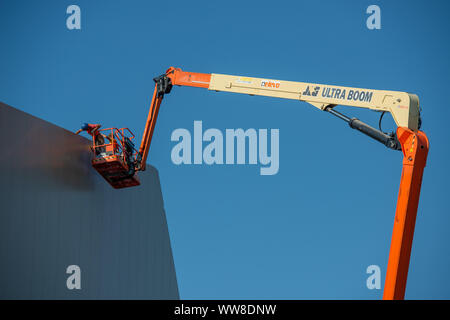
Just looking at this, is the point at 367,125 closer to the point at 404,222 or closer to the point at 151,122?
the point at 404,222

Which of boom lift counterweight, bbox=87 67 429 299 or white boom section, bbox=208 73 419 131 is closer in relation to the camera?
boom lift counterweight, bbox=87 67 429 299

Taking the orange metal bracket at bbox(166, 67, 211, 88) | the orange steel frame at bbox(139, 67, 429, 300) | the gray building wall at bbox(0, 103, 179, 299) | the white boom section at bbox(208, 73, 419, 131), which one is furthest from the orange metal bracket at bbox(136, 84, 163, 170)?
the orange steel frame at bbox(139, 67, 429, 300)

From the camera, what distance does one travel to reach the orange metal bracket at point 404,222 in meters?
12.4

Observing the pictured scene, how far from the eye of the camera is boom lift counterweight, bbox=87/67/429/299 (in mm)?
12445

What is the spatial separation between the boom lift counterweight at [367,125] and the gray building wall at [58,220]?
1213 millimetres

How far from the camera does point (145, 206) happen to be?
23.1 m

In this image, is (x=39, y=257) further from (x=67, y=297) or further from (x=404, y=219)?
(x=404, y=219)

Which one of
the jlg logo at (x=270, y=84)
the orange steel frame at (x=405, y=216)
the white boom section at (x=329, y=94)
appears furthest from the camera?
the jlg logo at (x=270, y=84)

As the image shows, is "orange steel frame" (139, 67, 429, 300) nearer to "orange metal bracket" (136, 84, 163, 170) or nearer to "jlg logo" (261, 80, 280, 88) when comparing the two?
"jlg logo" (261, 80, 280, 88)

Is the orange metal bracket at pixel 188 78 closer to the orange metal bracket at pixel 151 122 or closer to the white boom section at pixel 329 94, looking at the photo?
the white boom section at pixel 329 94

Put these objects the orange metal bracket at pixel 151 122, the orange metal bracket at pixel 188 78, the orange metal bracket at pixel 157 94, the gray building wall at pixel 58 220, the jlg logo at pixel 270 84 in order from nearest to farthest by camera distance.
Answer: the gray building wall at pixel 58 220
the jlg logo at pixel 270 84
the orange metal bracket at pixel 188 78
the orange metal bracket at pixel 157 94
the orange metal bracket at pixel 151 122

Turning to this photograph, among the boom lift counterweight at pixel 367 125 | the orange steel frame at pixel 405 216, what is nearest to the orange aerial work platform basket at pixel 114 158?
the boom lift counterweight at pixel 367 125

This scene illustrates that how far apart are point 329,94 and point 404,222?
4263mm

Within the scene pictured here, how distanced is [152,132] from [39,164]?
5.55 metres
